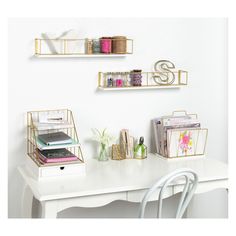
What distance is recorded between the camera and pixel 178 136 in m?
3.05

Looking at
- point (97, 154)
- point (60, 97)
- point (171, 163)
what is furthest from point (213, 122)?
point (60, 97)

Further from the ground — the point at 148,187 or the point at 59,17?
the point at 59,17

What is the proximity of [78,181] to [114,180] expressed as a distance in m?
0.19

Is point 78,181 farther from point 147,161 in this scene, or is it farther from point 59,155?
point 147,161

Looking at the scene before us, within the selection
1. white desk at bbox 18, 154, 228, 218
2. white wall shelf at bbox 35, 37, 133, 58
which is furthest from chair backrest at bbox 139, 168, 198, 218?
white wall shelf at bbox 35, 37, 133, 58

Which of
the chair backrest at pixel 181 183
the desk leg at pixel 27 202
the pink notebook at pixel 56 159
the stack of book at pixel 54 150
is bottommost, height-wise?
the desk leg at pixel 27 202

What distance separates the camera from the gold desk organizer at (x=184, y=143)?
119 inches

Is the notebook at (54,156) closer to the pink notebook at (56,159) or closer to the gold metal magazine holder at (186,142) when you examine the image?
the pink notebook at (56,159)

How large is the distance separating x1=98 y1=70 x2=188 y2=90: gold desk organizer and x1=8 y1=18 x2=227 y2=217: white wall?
0.04m

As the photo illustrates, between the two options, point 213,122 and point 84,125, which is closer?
point 84,125

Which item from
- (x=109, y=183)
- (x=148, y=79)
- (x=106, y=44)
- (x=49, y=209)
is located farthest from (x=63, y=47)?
(x=49, y=209)

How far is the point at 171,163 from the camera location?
298 centimetres

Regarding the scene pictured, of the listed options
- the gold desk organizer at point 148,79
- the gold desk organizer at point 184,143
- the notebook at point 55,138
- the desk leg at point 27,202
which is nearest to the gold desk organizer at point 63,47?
the gold desk organizer at point 148,79

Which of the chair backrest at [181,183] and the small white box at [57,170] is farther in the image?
the small white box at [57,170]
